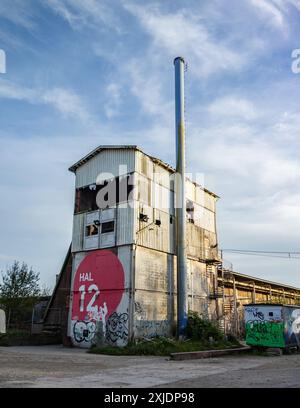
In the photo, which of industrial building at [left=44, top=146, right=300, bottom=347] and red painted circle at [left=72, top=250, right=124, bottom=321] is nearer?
industrial building at [left=44, top=146, right=300, bottom=347]

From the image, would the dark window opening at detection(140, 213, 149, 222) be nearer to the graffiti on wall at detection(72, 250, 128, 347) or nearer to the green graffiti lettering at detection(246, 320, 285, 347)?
the graffiti on wall at detection(72, 250, 128, 347)

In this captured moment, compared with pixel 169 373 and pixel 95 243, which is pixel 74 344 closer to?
pixel 95 243

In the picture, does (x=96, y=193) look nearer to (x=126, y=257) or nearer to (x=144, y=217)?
(x=144, y=217)

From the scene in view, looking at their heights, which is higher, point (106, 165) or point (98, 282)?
point (106, 165)

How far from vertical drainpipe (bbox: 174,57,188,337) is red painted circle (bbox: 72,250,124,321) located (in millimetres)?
4093

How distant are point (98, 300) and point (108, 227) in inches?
181

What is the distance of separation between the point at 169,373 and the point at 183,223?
1527cm

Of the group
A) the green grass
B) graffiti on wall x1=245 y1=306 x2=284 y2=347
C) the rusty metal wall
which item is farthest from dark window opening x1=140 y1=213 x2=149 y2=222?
graffiti on wall x1=245 y1=306 x2=284 y2=347

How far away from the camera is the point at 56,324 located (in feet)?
101

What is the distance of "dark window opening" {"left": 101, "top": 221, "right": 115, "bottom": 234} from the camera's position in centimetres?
2609

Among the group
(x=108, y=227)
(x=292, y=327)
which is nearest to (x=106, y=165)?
(x=108, y=227)

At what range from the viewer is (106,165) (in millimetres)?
27578
